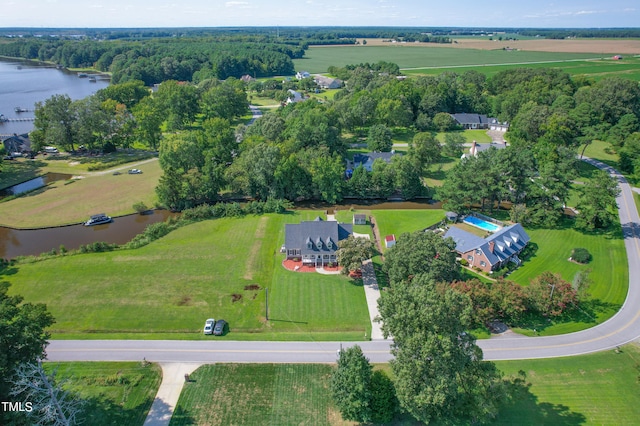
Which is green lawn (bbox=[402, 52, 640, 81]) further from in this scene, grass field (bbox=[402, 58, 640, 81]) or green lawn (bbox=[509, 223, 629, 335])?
green lawn (bbox=[509, 223, 629, 335])

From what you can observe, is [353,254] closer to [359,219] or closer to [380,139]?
[359,219]

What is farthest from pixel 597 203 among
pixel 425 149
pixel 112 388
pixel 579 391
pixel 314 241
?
pixel 112 388

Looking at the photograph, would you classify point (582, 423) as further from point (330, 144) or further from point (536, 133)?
point (536, 133)

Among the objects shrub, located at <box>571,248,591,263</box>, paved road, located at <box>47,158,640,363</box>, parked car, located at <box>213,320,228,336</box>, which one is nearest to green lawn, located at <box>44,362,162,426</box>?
paved road, located at <box>47,158,640,363</box>

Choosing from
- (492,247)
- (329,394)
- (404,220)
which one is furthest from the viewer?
(404,220)

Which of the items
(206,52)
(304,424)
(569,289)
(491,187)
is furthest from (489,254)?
(206,52)

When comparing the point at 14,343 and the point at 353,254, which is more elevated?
the point at 14,343

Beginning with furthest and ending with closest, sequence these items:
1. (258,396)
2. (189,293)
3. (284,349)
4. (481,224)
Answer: (481,224) < (189,293) < (284,349) < (258,396)

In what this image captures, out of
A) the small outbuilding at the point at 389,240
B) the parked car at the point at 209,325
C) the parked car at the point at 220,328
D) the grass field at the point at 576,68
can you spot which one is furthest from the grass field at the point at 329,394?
the grass field at the point at 576,68
